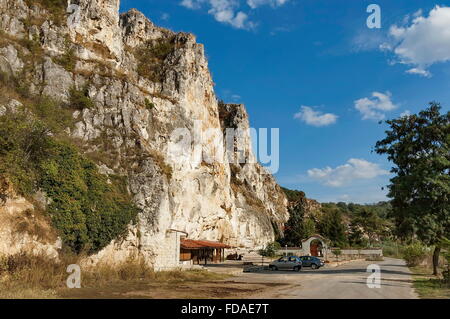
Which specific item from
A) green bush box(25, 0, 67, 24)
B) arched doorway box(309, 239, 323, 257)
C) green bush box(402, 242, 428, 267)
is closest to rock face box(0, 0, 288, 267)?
green bush box(25, 0, 67, 24)

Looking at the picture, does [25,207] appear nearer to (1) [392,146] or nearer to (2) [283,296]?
(2) [283,296]

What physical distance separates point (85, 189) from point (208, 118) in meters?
32.2

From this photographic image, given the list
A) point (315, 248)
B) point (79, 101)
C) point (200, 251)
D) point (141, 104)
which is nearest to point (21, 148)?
point (79, 101)

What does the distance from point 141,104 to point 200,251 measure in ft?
63.2

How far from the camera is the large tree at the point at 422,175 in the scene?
1052 inches

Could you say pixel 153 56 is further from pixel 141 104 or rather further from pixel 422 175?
pixel 422 175

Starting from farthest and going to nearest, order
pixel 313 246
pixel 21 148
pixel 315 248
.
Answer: pixel 313 246, pixel 315 248, pixel 21 148

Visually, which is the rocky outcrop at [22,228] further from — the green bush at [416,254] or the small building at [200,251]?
the green bush at [416,254]

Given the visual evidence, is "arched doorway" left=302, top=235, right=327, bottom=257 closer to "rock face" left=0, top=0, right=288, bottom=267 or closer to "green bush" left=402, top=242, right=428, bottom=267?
"rock face" left=0, top=0, right=288, bottom=267

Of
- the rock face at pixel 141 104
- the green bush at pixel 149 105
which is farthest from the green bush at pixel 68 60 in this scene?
the green bush at pixel 149 105

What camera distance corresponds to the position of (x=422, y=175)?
27031 mm

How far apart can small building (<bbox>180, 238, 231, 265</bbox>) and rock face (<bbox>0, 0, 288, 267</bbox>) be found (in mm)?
2481

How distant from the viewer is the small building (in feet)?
120
